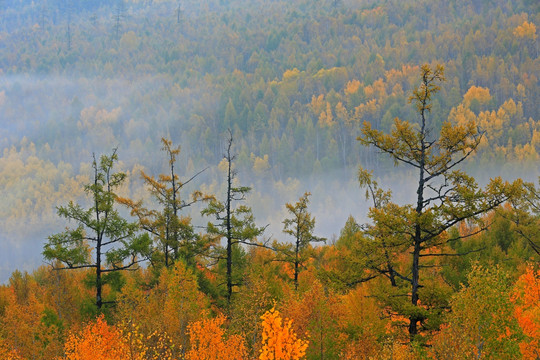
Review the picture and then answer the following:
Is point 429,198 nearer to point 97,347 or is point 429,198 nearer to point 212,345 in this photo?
point 212,345

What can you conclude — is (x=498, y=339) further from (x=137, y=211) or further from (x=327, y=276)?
(x=137, y=211)

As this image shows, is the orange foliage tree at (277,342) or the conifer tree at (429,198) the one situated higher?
the conifer tree at (429,198)

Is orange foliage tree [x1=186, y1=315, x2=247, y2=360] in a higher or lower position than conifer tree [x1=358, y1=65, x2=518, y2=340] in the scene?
lower

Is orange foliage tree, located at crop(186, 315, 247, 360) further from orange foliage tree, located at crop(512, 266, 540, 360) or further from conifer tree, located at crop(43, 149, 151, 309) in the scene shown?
orange foliage tree, located at crop(512, 266, 540, 360)

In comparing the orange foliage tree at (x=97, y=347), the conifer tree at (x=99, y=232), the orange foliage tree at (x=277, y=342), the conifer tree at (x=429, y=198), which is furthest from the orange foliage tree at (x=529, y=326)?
the conifer tree at (x=99, y=232)

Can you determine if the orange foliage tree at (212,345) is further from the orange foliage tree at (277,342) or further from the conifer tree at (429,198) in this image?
the conifer tree at (429,198)

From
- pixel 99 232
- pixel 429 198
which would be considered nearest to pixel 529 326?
pixel 429 198

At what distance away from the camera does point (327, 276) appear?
20.6 metres

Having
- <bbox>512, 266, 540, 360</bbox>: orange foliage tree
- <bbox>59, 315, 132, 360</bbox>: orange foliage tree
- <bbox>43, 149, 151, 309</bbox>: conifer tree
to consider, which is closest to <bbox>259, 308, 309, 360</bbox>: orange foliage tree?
<bbox>59, 315, 132, 360</bbox>: orange foliage tree

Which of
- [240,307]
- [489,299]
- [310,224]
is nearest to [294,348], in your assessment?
[489,299]

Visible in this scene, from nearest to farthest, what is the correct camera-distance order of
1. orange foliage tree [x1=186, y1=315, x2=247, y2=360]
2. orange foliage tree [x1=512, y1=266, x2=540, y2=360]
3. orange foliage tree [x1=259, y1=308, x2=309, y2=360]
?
orange foliage tree [x1=259, y1=308, x2=309, y2=360]
orange foliage tree [x1=186, y1=315, x2=247, y2=360]
orange foliage tree [x1=512, y1=266, x2=540, y2=360]

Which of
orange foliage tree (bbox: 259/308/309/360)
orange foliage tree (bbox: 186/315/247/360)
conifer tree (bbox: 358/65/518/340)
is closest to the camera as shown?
orange foliage tree (bbox: 259/308/309/360)

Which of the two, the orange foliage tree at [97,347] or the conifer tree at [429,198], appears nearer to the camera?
the conifer tree at [429,198]

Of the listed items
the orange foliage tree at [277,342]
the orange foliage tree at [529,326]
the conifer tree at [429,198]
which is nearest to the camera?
the orange foliage tree at [277,342]
